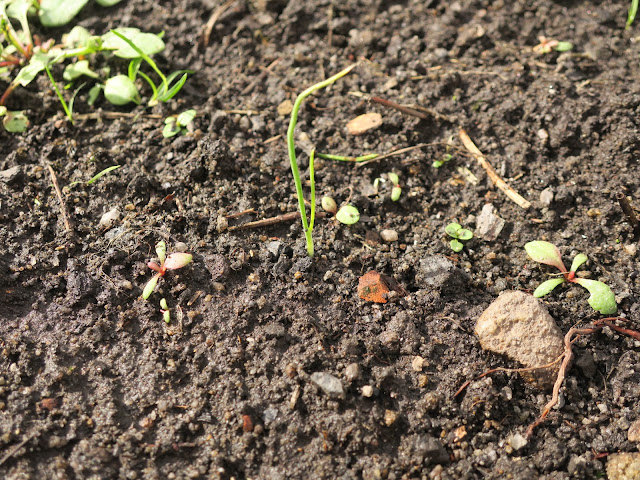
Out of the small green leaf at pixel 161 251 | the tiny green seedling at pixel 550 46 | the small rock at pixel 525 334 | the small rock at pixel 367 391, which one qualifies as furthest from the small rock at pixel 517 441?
the tiny green seedling at pixel 550 46

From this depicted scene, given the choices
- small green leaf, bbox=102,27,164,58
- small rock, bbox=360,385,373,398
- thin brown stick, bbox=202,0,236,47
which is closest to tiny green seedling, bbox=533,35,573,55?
thin brown stick, bbox=202,0,236,47

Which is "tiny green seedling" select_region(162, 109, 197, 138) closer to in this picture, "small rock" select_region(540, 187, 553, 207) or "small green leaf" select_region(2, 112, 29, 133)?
"small green leaf" select_region(2, 112, 29, 133)

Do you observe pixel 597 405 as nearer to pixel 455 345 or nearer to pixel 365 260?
pixel 455 345

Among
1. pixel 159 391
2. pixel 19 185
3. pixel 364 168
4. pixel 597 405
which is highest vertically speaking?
pixel 19 185

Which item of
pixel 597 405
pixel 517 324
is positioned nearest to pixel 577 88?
pixel 517 324

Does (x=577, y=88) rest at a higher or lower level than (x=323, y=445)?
higher

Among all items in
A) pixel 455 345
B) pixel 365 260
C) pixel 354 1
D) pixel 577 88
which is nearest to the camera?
pixel 455 345

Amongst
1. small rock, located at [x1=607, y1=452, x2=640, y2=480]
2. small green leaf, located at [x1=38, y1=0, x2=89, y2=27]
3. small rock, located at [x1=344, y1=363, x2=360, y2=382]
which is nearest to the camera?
small rock, located at [x1=607, y1=452, x2=640, y2=480]

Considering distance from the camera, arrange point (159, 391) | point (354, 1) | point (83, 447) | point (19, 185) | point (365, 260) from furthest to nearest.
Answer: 1. point (354, 1)
2. point (19, 185)
3. point (365, 260)
4. point (159, 391)
5. point (83, 447)
